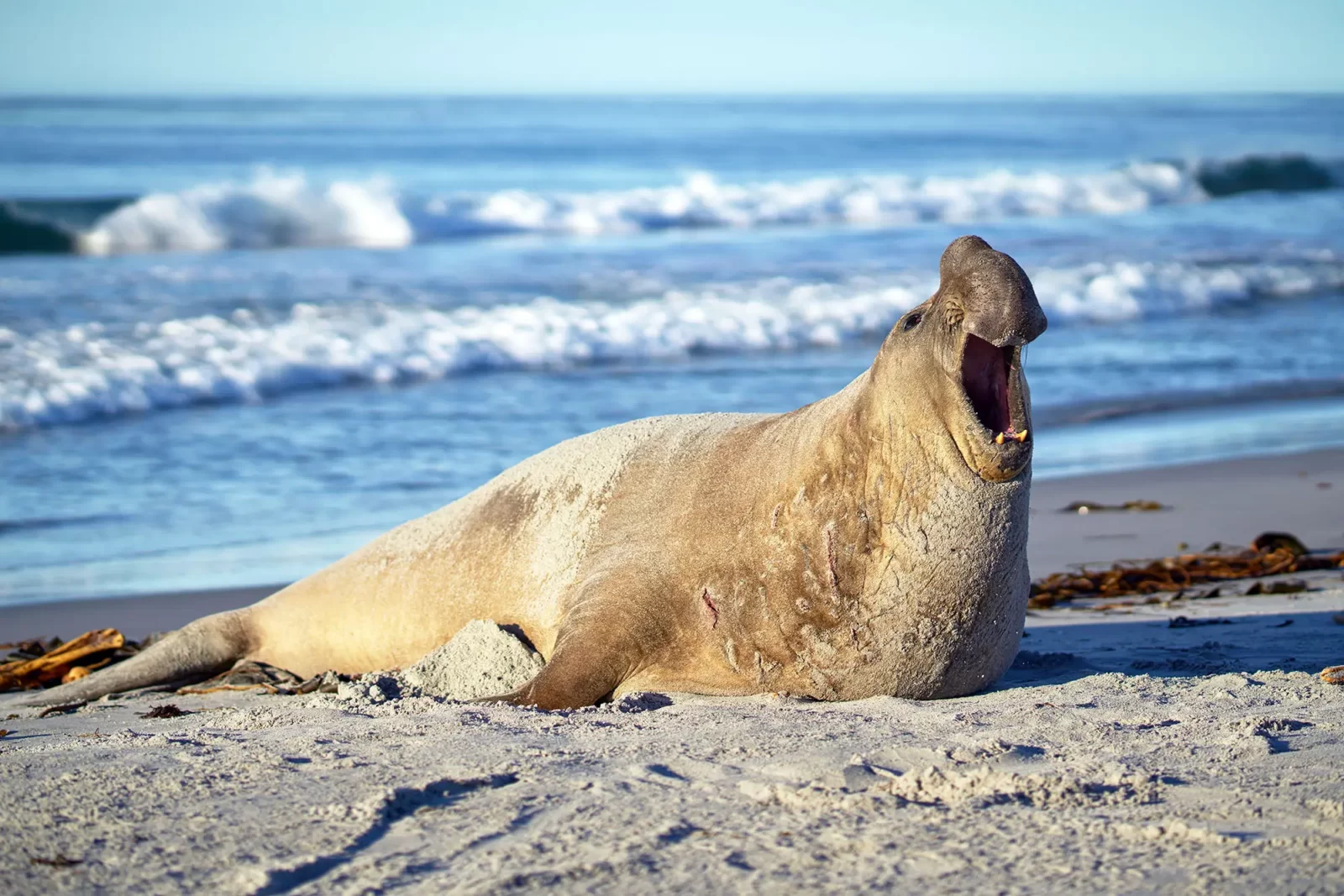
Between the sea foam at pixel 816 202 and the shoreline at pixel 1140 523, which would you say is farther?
the sea foam at pixel 816 202

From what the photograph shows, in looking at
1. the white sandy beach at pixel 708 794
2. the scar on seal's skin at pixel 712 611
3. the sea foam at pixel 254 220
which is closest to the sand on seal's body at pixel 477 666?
the white sandy beach at pixel 708 794

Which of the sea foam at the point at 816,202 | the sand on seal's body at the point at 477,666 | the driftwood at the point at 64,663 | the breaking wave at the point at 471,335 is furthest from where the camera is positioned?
the sea foam at the point at 816,202

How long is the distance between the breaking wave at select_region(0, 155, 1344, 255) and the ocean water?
0.28 feet

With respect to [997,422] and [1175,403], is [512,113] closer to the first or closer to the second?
[1175,403]

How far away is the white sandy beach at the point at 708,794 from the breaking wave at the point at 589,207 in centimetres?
1968

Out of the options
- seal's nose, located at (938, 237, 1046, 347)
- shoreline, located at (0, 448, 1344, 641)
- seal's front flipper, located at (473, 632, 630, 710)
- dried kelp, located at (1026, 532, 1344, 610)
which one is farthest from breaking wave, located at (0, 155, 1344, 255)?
seal's nose, located at (938, 237, 1046, 347)

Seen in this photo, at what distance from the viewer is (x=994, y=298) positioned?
343 centimetres

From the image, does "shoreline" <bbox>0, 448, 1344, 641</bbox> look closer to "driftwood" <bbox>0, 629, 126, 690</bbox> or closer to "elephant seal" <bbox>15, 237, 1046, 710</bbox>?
"driftwood" <bbox>0, 629, 126, 690</bbox>

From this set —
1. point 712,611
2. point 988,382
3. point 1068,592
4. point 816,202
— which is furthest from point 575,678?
point 816,202

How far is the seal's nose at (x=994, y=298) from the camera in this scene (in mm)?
3406

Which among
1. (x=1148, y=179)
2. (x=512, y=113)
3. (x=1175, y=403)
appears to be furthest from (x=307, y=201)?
(x=512, y=113)

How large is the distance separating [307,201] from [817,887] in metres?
23.9

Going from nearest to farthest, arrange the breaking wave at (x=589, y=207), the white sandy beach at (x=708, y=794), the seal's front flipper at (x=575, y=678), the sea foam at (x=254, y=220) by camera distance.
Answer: the white sandy beach at (x=708, y=794) < the seal's front flipper at (x=575, y=678) < the sea foam at (x=254, y=220) < the breaking wave at (x=589, y=207)

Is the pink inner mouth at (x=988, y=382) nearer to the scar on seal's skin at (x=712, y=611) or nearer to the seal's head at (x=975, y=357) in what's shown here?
the seal's head at (x=975, y=357)
